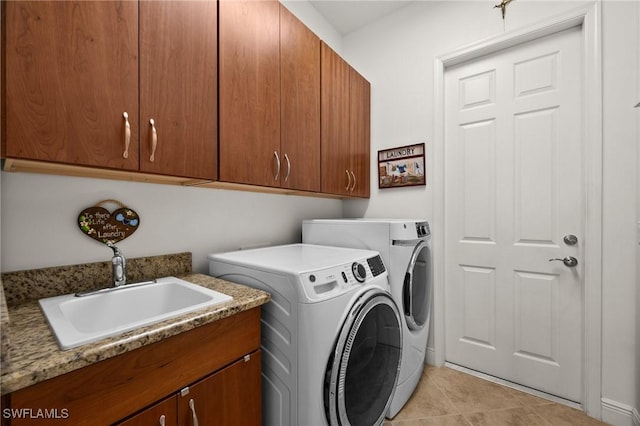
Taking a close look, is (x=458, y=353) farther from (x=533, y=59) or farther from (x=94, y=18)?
(x=94, y=18)

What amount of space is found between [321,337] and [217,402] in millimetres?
407

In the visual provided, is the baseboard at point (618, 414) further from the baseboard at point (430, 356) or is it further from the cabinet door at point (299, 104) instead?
the cabinet door at point (299, 104)

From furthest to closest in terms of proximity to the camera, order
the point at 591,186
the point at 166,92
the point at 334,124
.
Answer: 1. the point at 334,124
2. the point at 591,186
3. the point at 166,92

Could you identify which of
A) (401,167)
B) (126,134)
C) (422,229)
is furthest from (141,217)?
(401,167)

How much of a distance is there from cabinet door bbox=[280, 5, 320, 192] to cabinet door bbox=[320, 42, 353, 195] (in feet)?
0.22

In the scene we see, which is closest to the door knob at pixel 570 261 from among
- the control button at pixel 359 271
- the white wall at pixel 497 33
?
the white wall at pixel 497 33

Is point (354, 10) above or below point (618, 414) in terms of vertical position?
above

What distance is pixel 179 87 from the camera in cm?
109

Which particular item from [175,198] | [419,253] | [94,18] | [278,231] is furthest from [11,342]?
[419,253]

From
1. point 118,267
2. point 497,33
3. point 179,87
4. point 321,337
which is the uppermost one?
point 497,33

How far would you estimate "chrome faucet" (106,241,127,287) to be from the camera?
1156mm

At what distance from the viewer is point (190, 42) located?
113cm

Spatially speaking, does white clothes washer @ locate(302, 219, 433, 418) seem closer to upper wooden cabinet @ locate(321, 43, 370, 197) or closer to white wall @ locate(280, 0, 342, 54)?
upper wooden cabinet @ locate(321, 43, 370, 197)

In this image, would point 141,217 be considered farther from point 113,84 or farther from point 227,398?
point 227,398
